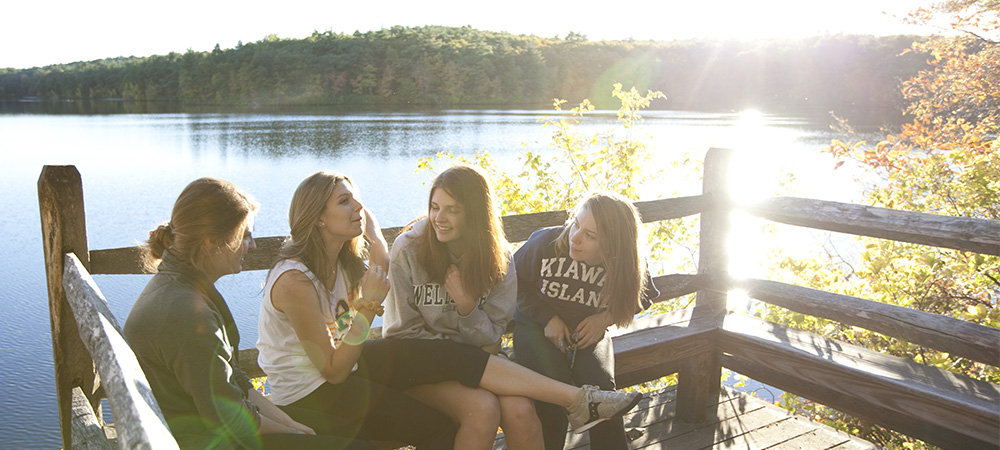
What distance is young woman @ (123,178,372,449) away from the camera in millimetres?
1745

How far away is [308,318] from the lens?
2.16m

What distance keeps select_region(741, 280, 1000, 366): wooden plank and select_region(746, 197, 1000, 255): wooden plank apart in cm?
30

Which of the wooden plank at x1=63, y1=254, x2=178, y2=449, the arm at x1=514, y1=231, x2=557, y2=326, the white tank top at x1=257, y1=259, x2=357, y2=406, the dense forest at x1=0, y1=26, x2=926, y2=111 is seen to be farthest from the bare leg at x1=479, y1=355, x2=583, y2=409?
the dense forest at x1=0, y1=26, x2=926, y2=111

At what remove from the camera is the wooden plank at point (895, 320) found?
2.60m

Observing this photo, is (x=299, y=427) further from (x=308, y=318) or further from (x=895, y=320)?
(x=895, y=320)

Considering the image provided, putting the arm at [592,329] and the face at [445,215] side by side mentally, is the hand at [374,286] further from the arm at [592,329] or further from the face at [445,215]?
the arm at [592,329]

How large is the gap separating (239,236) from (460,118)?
39.4 m

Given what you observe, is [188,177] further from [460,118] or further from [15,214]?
[460,118]

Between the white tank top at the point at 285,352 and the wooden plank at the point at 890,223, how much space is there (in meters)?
2.16

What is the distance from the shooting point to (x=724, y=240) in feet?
11.7

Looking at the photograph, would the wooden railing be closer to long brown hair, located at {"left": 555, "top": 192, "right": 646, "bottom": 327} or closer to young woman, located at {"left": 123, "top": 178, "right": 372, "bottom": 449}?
young woman, located at {"left": 123, "top": 178, "right": 372, "bottom": 449}

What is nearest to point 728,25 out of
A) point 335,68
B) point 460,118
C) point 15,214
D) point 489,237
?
point 460,118

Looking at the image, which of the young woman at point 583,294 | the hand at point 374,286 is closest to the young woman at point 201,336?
the hand at point 374,286

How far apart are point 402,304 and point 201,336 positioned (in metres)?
0.91
